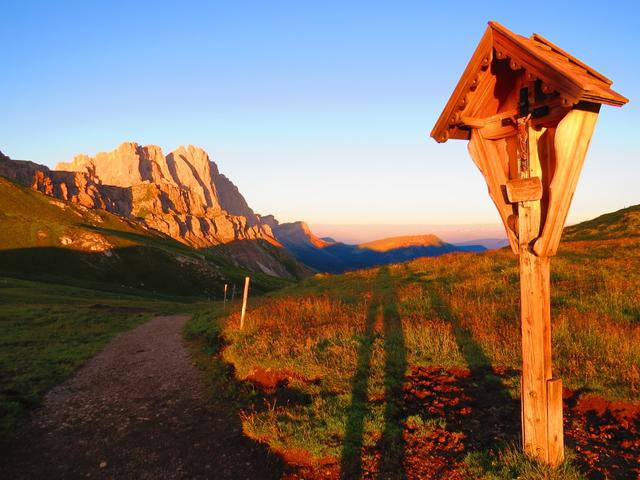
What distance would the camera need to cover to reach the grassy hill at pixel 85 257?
78.9m

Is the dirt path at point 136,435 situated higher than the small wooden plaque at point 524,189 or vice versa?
the small wooden plaque at point 524,189

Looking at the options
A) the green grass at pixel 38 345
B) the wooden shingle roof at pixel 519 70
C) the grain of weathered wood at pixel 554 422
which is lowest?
the green grass at pixel 38 345

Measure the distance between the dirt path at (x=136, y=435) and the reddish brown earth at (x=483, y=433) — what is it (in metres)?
2.01

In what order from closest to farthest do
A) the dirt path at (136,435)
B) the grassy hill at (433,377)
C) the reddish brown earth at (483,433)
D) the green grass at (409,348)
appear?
the reddish brown earth at (483,433), the grassy hill at (433,377), the green grass at (409,348), the dirt path at (136,435)

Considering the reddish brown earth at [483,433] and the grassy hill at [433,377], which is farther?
the grassy hill at [433,377]

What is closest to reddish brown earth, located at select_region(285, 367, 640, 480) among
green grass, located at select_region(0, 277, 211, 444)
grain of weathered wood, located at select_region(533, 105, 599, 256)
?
grain of weathered wood, located at select_region(533, 105, 599, 256)

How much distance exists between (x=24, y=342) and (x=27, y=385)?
8239 mm

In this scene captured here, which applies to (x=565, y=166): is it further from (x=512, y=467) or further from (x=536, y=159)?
(x=512, y=467)

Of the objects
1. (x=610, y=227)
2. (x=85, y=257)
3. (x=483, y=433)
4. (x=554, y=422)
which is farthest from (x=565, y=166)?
(x=85, y=257)

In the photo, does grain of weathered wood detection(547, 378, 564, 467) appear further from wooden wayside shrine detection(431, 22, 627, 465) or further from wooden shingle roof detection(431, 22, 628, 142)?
Result: wooden shingle roof detection(431, 22, 628, 142)

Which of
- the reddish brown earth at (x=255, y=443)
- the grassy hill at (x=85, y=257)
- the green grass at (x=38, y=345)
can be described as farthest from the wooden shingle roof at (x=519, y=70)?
the grassy hill at (x=85, y=257)

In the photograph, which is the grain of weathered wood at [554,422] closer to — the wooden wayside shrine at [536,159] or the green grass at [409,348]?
the wooden wayside shrine at [536,159]

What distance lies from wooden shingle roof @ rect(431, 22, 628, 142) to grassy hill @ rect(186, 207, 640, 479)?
4.80 m

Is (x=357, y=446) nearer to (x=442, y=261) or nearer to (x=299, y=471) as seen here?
(x=299, y=471)
